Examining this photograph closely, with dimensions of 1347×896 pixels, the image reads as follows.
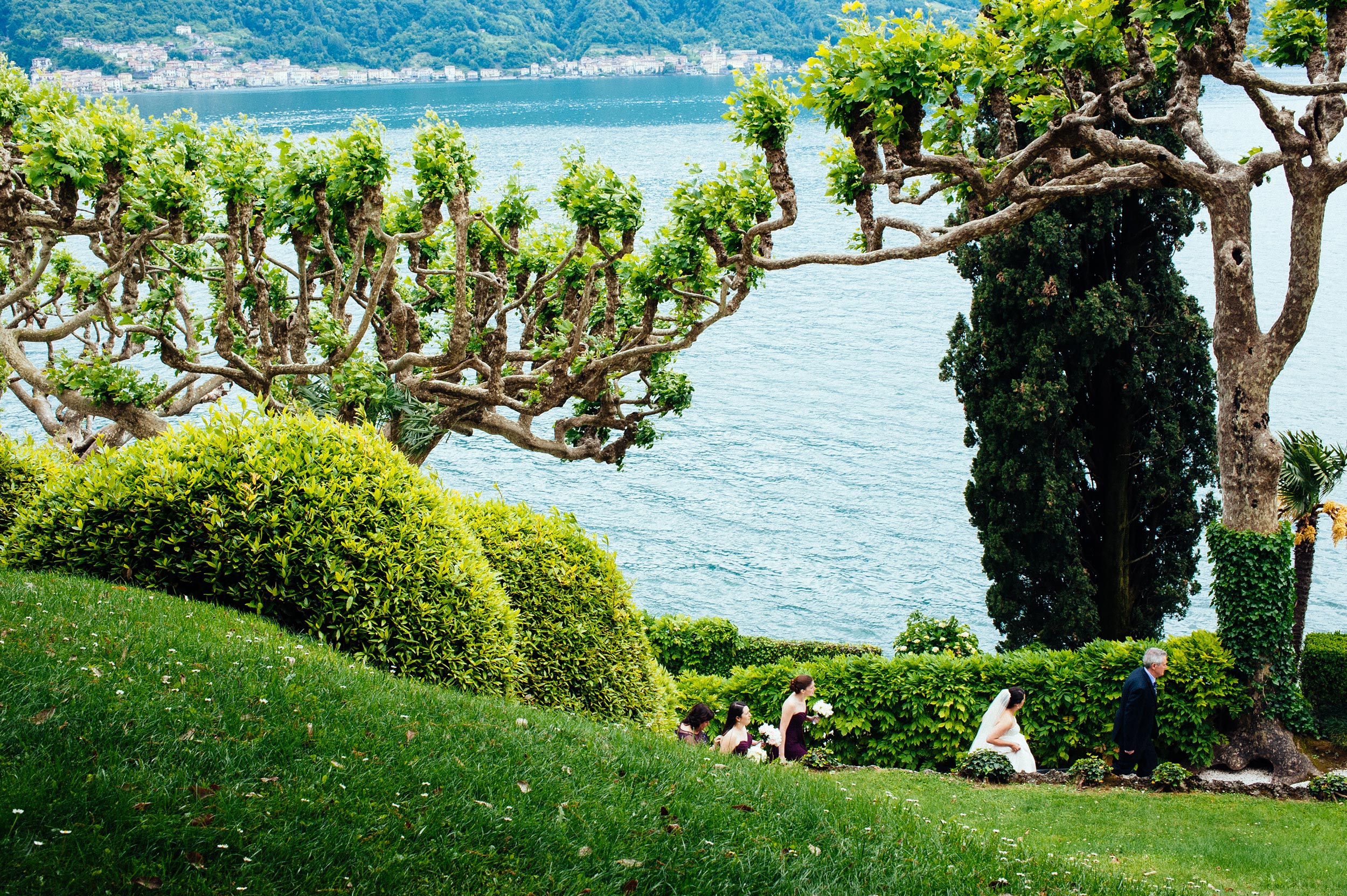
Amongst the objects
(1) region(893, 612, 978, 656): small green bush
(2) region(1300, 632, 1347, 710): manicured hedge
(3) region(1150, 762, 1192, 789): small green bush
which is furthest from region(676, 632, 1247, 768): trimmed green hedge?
(2) region(1300, 632, 1347, 710): manicured hedge

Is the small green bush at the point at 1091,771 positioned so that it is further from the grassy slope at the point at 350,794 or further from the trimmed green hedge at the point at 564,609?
the trimmed green hedge at the point at 564,609

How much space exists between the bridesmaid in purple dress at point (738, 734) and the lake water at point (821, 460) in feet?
26.7

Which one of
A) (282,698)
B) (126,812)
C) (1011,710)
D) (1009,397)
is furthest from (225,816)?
(1009,397)

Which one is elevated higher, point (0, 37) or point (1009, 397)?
point (0, 37)

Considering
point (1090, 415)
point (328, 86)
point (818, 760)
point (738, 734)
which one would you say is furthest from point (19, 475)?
point (328, 86)

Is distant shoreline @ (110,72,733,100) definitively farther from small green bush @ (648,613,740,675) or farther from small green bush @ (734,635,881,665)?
small green bush @ (734,635,881,665)

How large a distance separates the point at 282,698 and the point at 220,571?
2.20m

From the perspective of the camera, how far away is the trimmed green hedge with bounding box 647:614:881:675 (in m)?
19.7

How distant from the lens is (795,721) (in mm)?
11680

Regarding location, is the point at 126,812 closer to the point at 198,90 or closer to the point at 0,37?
the point at 0,37

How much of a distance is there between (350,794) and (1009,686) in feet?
36.1

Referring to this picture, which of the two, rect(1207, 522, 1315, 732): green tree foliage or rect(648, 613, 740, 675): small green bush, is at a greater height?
rect(1207, 522, 1315, 732): green tree foliage

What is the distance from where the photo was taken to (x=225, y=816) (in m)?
4.53

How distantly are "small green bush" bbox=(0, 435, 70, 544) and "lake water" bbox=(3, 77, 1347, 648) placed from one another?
7.99 meters
